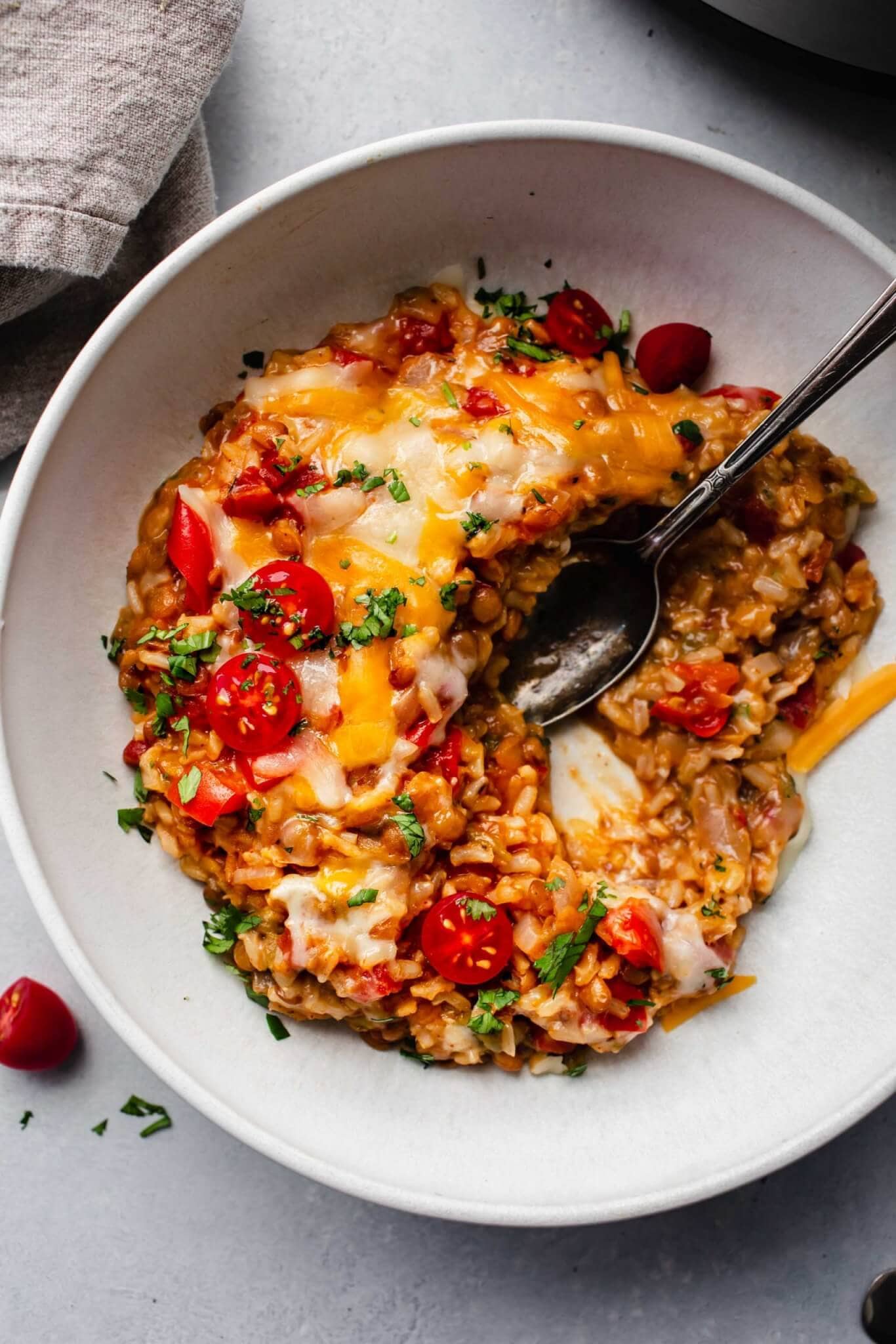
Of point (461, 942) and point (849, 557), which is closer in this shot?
point (461, 942)

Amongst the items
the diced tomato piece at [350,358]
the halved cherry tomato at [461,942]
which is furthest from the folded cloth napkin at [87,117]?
the halved cherry tomato at [461,942]

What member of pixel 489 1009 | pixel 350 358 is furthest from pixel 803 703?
pixel 350 358

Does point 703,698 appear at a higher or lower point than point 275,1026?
higher

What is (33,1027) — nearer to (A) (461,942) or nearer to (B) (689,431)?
(A) (461,942)

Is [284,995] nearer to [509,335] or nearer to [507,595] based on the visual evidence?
[507,595]

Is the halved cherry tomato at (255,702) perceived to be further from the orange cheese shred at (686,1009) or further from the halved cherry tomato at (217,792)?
the orange cheese shred at (686,1009)

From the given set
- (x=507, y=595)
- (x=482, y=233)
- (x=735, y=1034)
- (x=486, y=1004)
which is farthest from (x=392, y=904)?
(x=482, y=233)

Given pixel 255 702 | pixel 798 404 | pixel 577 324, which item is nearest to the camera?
pixel 255 702
